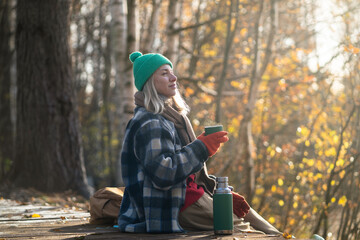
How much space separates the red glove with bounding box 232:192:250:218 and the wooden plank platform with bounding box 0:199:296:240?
254 mm

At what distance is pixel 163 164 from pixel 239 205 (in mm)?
849

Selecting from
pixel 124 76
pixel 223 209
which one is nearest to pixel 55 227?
pixel 223 209

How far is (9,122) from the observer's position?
16047mm

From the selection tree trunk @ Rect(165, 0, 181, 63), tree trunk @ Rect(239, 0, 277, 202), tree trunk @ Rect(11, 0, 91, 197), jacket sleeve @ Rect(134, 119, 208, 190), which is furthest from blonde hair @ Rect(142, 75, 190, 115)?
tree trunk @ Rect(165, 0, 181, 63)

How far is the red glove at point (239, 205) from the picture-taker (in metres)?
4.87

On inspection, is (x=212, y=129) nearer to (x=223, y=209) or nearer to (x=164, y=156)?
(x=164, y=156)

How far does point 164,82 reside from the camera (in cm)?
484

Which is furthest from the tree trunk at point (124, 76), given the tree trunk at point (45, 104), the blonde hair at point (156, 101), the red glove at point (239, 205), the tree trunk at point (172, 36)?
the red glove at point (239, 205)

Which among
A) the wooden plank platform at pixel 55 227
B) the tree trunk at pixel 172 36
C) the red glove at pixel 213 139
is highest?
the tree trunk at pixel 172 36

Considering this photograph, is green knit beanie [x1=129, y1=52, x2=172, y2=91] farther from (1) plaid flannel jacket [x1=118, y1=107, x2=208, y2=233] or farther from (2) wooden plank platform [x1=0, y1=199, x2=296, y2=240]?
→ (2) wooden plank platform [x1=0, y1=199, x2=296, y2=240]

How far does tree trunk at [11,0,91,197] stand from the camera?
382 inches

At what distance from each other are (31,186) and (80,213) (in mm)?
2623

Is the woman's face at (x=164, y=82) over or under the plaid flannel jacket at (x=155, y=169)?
over

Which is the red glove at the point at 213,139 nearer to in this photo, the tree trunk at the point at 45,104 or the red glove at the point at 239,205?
the red glove at the point at 239,205
